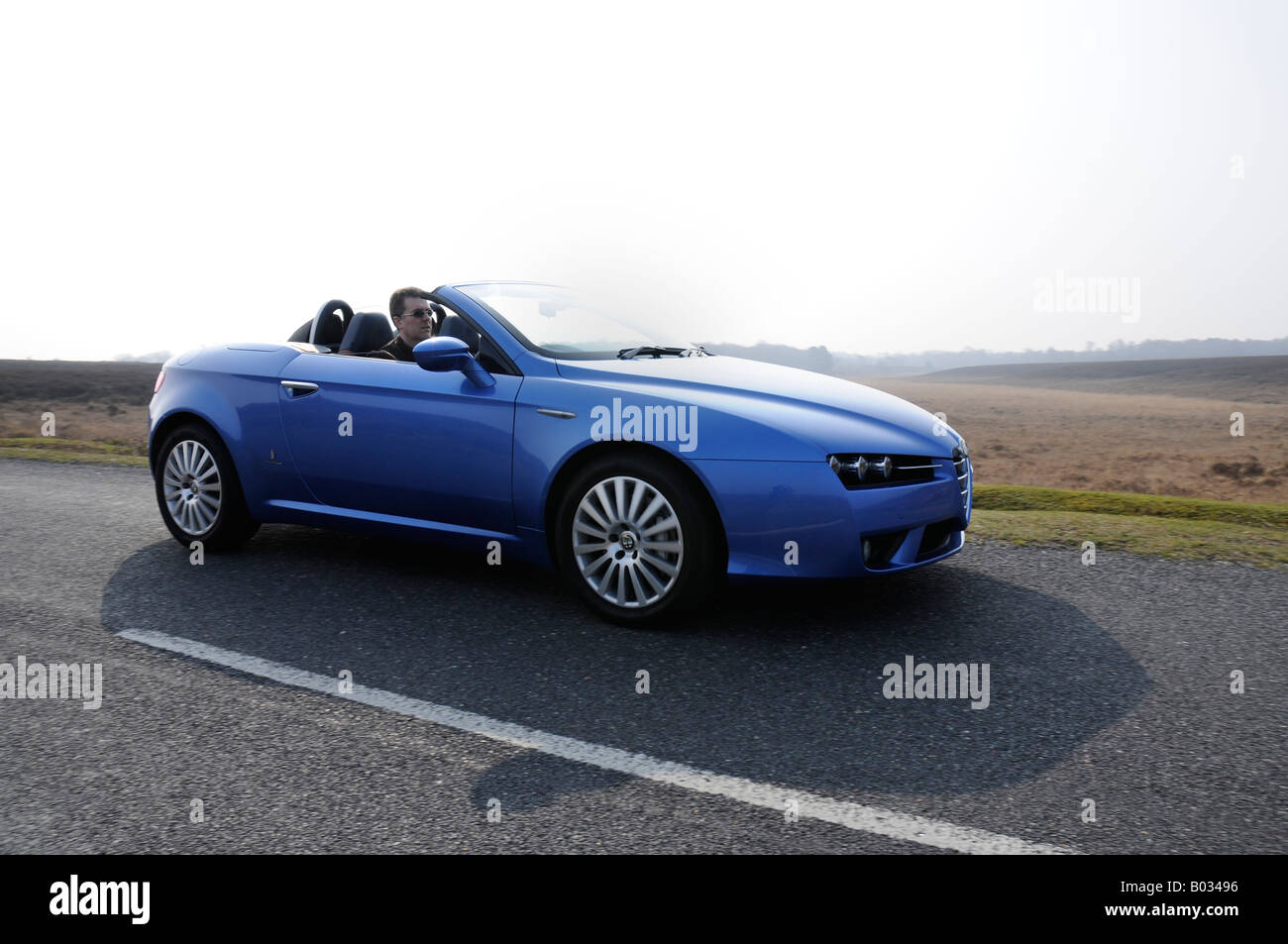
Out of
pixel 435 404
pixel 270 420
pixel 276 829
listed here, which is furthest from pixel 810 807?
pixel 270 420

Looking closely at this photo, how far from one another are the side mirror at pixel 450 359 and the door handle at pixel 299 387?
92cm

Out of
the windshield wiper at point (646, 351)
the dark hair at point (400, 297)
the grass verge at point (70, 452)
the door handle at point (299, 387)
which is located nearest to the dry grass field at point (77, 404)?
the grass verge at point (70, 452)

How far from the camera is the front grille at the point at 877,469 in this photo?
423 centimetres

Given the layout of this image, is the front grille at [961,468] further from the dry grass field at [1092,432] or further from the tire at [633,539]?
the dry grass field at [1092,432]

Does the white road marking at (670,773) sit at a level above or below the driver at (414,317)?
below

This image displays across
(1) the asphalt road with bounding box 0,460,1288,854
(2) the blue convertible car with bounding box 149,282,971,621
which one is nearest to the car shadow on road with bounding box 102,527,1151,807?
(1) the asphalt road with bounding box 0,460,1288,854

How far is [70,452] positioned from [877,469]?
12.2 meters

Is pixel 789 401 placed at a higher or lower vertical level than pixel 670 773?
higher

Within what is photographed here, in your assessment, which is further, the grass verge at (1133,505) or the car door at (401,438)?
the grass verge at (1133,505)

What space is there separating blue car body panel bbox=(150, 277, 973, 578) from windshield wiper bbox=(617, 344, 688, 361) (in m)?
0.14

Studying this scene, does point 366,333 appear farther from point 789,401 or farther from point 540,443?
point 789,401

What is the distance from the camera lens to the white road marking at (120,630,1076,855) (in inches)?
107

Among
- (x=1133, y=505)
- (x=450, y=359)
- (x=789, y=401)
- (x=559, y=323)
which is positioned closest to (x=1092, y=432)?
(x=1133, y=505)

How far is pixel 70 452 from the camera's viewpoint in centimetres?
1327
